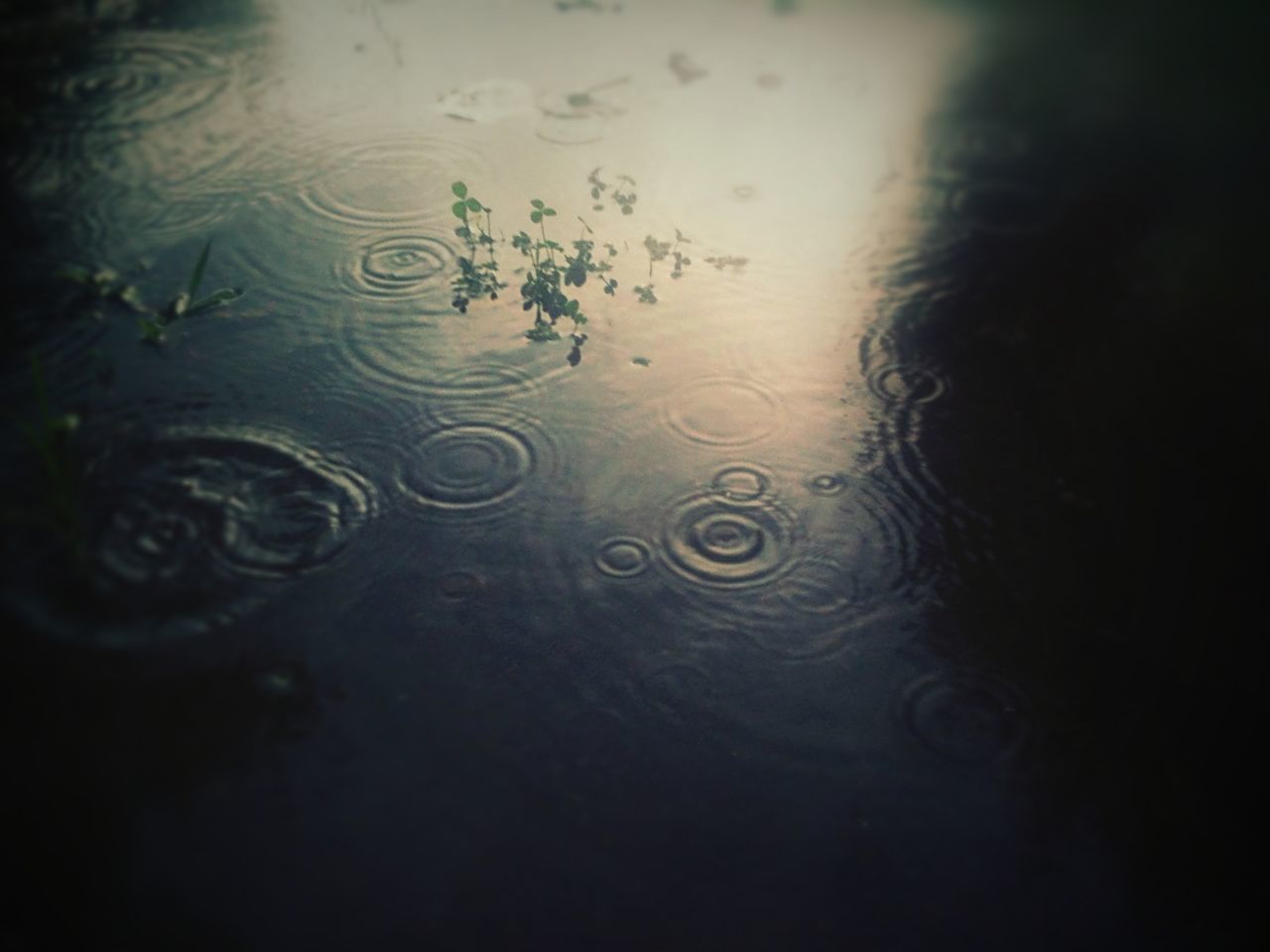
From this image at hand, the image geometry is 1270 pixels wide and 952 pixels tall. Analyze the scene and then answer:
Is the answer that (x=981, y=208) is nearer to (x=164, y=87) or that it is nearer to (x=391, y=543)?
(x=391, y=543)

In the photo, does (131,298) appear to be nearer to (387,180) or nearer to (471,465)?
(387,180)

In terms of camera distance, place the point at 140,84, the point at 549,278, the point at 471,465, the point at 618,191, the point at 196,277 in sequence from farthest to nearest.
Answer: the point at 140,84 → the point at 618,191 → the point at 549,278 → the point at 196,277 → the point at 471,465

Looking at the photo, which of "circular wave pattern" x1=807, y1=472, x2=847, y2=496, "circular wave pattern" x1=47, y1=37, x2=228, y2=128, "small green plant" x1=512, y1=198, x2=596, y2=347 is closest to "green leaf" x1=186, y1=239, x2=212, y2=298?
"small green plant" x1=512, y1=198, x2=596, y2=347

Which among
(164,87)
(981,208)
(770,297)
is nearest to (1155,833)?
(770,297)

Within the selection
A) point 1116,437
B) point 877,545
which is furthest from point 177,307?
point 1116,437

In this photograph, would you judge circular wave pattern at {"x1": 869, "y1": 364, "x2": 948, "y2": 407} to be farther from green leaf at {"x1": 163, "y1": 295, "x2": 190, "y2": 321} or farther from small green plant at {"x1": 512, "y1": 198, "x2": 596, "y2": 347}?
green leaf at {"x1": 163, "y1": 295, "x2": 190, "y2": 321}
